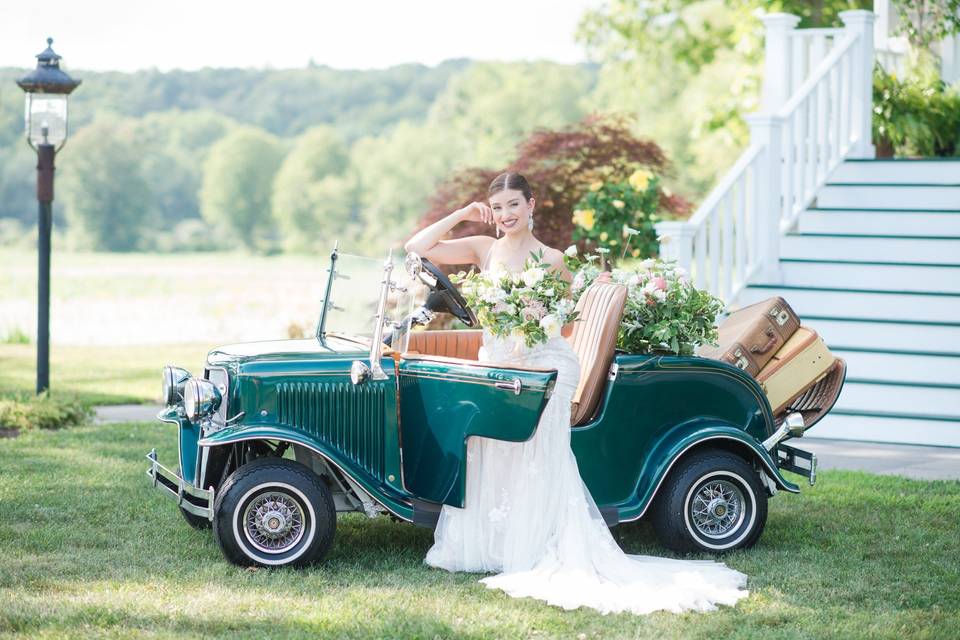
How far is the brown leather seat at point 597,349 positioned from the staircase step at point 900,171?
18.5ft

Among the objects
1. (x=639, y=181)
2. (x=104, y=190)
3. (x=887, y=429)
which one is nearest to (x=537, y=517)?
(x=887, y=429)

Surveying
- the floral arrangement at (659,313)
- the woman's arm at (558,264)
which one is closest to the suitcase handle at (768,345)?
the floral arrangement at (659,313)

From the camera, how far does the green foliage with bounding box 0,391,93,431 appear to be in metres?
8.95

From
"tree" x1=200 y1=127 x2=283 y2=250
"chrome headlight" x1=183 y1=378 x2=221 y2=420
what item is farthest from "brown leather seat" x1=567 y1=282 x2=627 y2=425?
"tree" x1=200 y1=127 x2=283 y2=250

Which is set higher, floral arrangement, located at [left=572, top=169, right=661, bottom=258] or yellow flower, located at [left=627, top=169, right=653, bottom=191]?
yellow flower, located at [left=627, top=169, right=653, bottom=191]

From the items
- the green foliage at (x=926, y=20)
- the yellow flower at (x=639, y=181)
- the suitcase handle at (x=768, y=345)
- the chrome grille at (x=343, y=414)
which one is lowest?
the chrome grille at (x=343, y=414)

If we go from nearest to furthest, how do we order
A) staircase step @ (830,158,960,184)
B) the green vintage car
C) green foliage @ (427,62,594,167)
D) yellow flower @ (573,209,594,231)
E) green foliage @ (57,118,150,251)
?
the green vintage car
staircase step @ (830,158,960,184)
yellow flower @ (573,209,594,231)
green foliage @ (57,118,150,251)
green foliage @ (427,62,594,167)

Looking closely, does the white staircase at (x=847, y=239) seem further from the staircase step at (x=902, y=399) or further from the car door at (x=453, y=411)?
the car door at (x=453, y=411)

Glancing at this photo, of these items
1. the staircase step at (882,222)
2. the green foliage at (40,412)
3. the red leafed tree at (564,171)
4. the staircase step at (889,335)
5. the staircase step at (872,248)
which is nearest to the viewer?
the staircase step at (889,335)

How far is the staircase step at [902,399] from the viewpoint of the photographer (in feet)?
27.5

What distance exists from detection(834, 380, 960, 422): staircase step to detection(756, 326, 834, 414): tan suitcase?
2717 mm

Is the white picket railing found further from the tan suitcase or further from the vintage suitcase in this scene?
the tan suitcase

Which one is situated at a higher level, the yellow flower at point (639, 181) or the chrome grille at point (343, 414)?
the yellow flower at point (639, 181)

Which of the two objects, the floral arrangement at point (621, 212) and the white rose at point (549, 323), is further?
the floral arrangement at point (621, 212)
